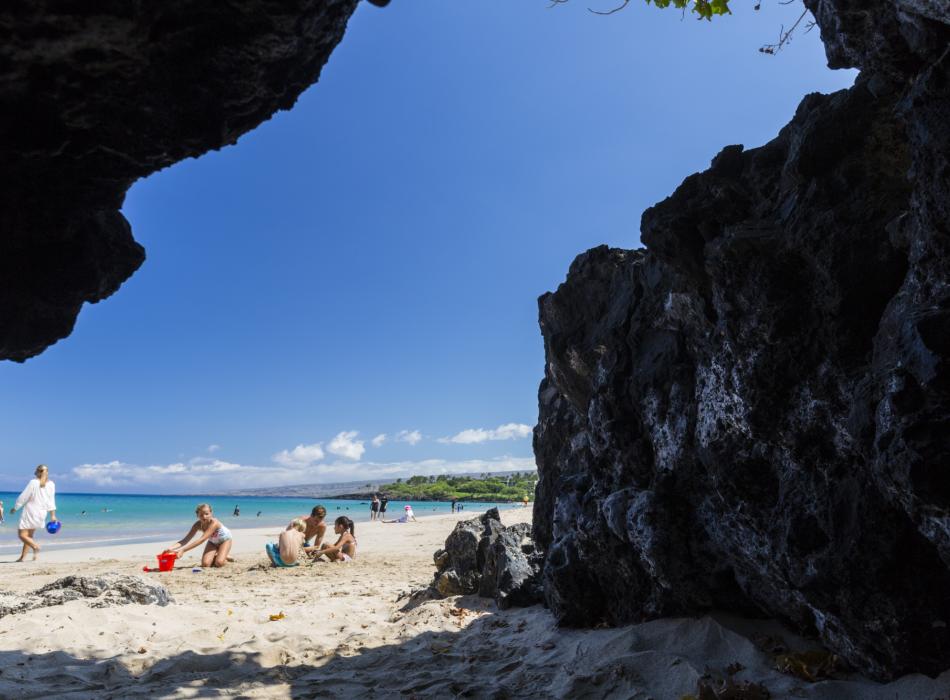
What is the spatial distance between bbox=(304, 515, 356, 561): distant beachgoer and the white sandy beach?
413 centimetres

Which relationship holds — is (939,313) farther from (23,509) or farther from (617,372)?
(23,509)

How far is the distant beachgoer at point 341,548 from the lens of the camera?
1218 centimetres

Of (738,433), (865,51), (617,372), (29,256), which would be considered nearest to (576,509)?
(617,372)

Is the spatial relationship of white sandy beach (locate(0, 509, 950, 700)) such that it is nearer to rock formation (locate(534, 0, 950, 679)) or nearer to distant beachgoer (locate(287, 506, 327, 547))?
rock formation (locate(534, 0, 950, 679))

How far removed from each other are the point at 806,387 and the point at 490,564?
5.04m

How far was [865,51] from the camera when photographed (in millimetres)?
3061

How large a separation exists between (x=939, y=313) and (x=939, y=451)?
0.60m

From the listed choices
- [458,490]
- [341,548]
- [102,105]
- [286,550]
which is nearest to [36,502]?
[286,550]

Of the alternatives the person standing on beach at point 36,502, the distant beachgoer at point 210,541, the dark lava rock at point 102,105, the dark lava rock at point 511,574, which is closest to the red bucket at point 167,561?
the distant beachgoer at point 210,541

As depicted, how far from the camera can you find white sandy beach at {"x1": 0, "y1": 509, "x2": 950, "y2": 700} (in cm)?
396

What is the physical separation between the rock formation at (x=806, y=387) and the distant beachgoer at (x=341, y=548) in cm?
776

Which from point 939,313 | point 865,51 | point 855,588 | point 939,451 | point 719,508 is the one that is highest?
point 865,51

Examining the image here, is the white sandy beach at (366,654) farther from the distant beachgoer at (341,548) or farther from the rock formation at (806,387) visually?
the distant beachgoer at (341,548)

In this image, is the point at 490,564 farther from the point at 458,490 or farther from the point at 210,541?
the point at 458,490
